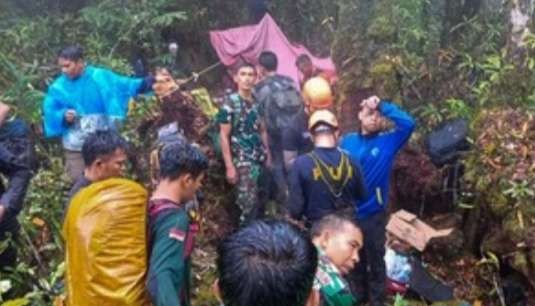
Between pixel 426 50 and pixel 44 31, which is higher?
pixel 44 31

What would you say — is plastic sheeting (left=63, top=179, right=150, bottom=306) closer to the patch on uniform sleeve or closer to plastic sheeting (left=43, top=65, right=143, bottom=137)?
the patch on uniform sleeve

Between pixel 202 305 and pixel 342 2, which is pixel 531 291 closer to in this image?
pixel 202 305

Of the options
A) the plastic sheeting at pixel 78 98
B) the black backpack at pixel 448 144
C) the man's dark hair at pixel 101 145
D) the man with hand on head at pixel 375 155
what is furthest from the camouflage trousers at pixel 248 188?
the man's dark hair at pixel 101 145

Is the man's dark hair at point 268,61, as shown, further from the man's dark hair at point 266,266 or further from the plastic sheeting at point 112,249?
the man's dark hair at point 266,266

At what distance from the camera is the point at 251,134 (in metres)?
6.29

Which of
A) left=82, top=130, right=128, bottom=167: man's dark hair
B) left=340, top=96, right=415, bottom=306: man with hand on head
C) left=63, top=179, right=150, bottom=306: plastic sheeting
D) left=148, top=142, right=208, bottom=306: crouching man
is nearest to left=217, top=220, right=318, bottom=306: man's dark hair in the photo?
left=148, top=142, right=208, bottom=306: crouching man

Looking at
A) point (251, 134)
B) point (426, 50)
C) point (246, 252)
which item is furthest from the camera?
point (426, 50)

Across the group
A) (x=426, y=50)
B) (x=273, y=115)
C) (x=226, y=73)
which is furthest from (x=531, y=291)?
(x=226, y=73)

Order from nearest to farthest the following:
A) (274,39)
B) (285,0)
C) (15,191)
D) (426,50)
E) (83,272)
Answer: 1. (83,272)
2. (15,191)
3. (426,50)
4. (274,39)
5. (285,0)

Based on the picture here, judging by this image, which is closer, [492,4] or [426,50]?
[426,50]

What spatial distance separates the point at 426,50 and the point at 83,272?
830 cm

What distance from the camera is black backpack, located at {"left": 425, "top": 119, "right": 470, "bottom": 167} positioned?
7434 mm

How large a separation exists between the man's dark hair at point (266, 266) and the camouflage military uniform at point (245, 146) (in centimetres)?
397

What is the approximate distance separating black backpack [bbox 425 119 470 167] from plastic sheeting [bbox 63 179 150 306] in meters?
4.86
